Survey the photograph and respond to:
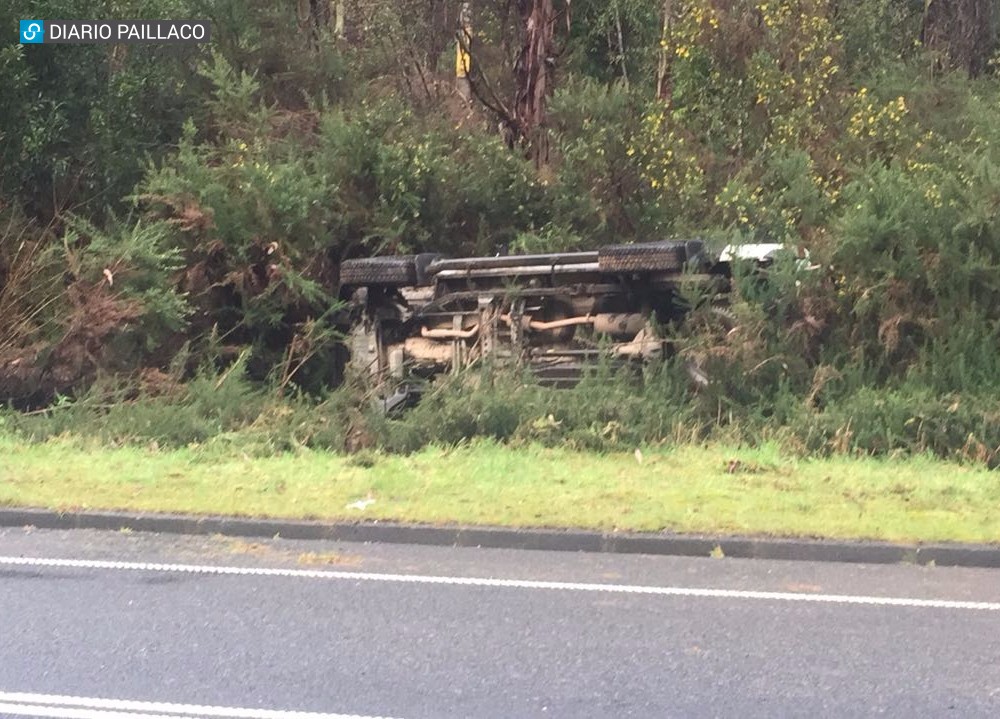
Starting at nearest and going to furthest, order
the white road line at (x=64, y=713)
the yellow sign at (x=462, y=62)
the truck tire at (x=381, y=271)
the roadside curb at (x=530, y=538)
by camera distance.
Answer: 1. the white road line at (x=64, y=713)
2. the roadside curb at (x=530, y=538)
3. the truck tire at (x=381, y=271)
4. the yellow sign at (x=462, y=62)

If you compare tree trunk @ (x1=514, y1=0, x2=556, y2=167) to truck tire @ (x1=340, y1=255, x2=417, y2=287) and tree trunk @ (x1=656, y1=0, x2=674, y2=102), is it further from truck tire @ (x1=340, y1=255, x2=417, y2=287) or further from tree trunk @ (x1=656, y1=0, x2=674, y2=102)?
truck tire @ (x1=340, y1=255, x2=417, y2=287)

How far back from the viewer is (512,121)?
20922 millimetres

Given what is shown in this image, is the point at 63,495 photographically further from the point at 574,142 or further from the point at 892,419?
the point at 574,142

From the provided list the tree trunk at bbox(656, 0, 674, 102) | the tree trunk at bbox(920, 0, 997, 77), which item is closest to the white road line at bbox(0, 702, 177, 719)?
the tree trunk at bbox(656, 0, 674, 102)

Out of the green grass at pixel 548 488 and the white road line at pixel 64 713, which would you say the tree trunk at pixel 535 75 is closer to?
the green grass at pixel 548 488

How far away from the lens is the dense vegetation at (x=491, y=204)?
13.7m

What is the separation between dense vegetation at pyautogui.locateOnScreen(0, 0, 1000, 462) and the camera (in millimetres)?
13711

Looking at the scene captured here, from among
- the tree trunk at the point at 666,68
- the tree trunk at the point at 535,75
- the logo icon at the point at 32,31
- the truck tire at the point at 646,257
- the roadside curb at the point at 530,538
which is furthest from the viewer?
the tree trunk at the point at 666,68

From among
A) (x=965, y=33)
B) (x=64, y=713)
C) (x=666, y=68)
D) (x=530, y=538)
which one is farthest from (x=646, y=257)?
(x=965, y=33)

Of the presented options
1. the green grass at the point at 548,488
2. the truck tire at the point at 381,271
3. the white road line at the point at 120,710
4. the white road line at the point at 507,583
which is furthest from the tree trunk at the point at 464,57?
the white road line at the point at 120,710

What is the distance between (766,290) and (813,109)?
7171mm

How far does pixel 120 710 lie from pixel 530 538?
4378mm

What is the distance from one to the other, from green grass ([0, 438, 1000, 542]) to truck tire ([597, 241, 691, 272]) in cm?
264

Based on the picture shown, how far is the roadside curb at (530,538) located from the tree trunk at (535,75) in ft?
39.1
